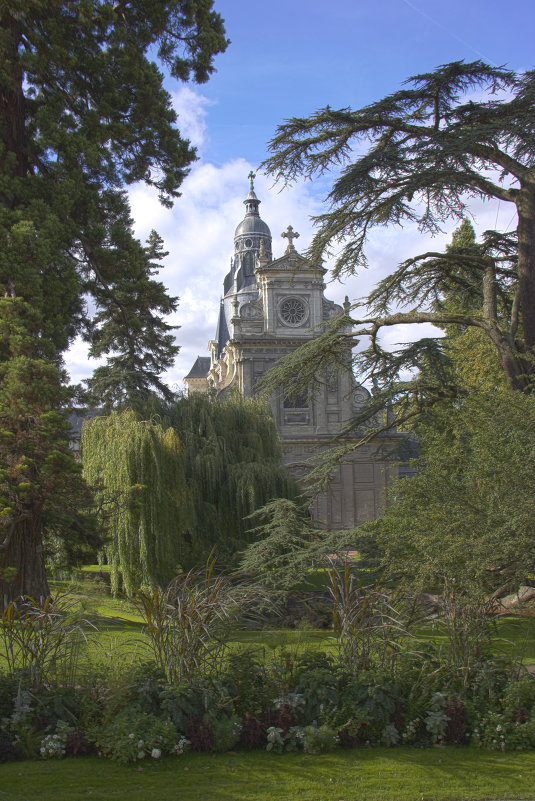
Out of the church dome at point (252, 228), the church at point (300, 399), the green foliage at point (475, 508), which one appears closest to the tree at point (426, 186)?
the green foliage at point (475, 508)

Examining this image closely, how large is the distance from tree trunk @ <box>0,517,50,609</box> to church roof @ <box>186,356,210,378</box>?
121 ft

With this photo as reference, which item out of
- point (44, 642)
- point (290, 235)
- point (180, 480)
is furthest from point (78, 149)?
point (290, 235)

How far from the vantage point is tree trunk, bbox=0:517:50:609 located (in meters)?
11.1

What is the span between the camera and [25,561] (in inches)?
447

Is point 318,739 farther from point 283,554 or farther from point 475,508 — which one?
point 283,554

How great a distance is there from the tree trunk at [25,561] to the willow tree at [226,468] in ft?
17.9

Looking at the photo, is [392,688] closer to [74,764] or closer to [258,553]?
[74,764]

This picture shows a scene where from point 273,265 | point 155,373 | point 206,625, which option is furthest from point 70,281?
point 273,265

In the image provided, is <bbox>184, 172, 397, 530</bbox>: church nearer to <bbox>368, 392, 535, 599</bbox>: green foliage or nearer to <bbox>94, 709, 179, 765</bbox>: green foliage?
<bbox>368, 392, 535, 599</bbox>: green foliage

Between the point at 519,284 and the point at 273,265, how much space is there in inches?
877

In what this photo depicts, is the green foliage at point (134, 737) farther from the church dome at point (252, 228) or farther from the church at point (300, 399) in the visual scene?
the church dome at point (252, 228)

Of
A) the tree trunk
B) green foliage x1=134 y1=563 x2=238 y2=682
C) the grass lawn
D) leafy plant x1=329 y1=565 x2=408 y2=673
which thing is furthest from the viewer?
the tree trunk

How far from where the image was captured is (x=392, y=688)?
6.30 metres

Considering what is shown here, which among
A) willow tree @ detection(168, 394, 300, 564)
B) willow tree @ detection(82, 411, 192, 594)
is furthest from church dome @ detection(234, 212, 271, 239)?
willow tree @ detection(82, 411, 192, 594)
